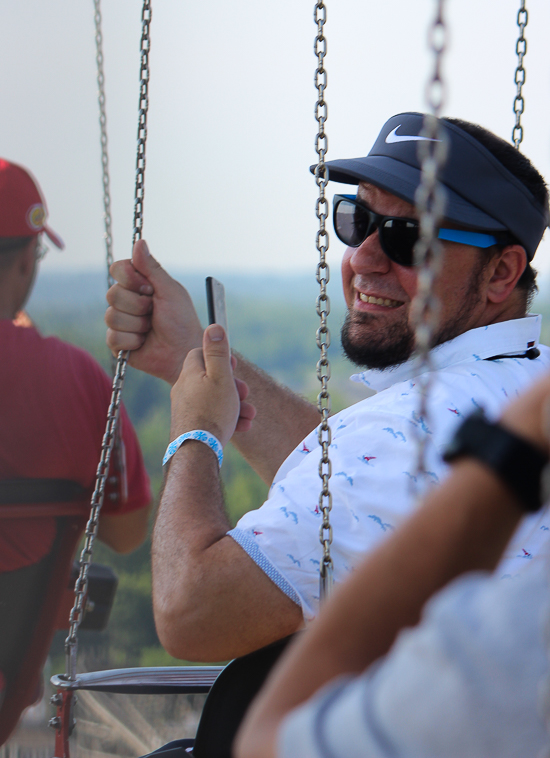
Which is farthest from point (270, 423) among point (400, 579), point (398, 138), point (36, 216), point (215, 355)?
point (400, 579)

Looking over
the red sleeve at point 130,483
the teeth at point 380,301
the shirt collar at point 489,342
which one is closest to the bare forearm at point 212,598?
the shirt collar at point 489,342

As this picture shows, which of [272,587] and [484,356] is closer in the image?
[272,587]

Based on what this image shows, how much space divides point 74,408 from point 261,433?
0.75 meters

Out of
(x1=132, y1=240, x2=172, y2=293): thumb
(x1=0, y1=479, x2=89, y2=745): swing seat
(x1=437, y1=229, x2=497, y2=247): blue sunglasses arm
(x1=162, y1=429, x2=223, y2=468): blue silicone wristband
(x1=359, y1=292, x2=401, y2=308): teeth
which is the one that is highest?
(x1=437, y1=229, x2=497, y2=247): blue sunglasses arm

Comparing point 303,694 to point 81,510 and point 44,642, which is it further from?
point 44,642

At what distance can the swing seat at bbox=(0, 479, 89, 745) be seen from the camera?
1.96 meters

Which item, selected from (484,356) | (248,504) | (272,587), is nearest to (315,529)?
(272,587)

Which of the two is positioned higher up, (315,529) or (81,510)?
(315,529)

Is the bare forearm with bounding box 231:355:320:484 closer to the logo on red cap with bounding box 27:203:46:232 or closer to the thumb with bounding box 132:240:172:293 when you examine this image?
the thumb with bounding box 132:240:172:293

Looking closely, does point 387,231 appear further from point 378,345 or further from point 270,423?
point 270,423

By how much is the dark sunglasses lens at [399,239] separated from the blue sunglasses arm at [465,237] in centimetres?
6

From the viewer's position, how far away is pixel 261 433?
176 centimetres

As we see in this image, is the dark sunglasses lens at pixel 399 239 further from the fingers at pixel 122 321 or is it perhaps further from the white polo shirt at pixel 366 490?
the fingers at pixel 122 321

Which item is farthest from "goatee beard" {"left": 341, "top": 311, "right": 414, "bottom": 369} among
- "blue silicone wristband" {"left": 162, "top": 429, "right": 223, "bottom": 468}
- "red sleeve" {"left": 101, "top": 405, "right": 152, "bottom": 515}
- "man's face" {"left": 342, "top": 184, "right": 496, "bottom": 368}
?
"red sleeve" {"left": 101, "top": 405, "right": 152, "bottom": 515}
